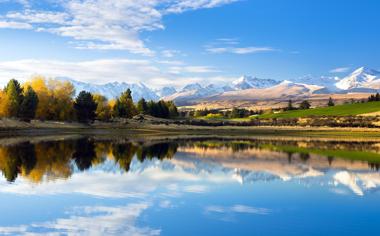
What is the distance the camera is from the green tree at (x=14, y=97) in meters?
114

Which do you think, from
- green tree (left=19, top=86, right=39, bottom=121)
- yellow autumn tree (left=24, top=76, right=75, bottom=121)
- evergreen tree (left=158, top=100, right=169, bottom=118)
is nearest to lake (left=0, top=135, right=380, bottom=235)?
green tree (left=19, top=86, right=39, bottom=121)

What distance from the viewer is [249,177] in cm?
3819

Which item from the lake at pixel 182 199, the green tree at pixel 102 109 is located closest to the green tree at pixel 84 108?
the green tree at pixel 102 109

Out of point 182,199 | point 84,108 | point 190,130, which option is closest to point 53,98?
point 84,108

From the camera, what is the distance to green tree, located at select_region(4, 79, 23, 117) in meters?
114

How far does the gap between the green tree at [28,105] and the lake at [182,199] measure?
73.1 metres

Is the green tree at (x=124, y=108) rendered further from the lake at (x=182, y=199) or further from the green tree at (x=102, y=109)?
the lake at (x=182, y=199)

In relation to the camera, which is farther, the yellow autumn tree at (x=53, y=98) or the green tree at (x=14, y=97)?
the yellow autumn tree at (x=53, y=98)

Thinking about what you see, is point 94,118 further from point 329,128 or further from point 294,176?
point 294,176

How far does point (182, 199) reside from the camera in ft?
89.5

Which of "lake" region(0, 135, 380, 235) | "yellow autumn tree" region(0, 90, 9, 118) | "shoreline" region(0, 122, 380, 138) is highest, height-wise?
"yellow autumn tree" region(0, 90, 9, 118)

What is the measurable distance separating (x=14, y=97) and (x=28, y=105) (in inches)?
Answer: 146

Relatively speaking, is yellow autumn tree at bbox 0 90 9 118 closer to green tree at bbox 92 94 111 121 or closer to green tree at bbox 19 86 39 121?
green tree at bbox 19 86 39 121

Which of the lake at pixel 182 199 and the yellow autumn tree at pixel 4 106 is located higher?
the yellow autumn tree at pixel 4 106
